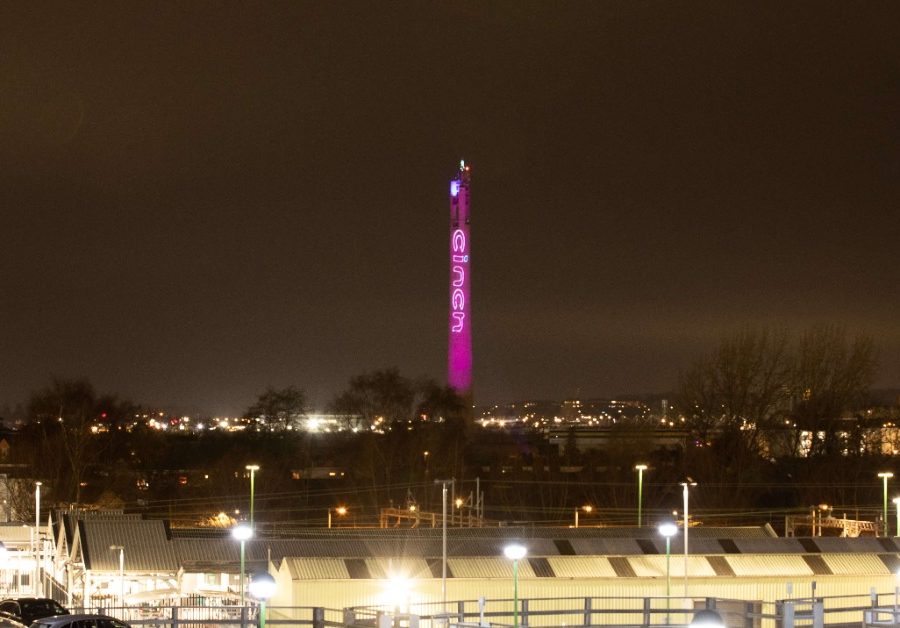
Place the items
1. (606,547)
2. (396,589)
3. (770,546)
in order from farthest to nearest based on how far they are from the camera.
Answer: (770,546) → (606,547) → (396,589)

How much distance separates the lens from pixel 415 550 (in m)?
39.4

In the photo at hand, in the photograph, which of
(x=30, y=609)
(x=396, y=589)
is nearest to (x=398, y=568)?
(x=396, y=589)

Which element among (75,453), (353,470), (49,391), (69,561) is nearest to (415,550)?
(69,561)

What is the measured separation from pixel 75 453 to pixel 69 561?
130ft

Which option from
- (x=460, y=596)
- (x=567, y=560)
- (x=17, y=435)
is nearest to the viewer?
(x=460, y=596)

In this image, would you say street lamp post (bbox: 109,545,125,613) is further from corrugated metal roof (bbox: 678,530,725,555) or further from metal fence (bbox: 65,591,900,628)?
corrugated metal roof (bbox: 678,530,725,555)

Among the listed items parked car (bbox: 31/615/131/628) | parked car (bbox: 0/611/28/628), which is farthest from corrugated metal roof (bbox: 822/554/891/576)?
parked car (bbox: 0/611/28/628)

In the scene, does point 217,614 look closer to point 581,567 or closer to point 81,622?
point 81,622

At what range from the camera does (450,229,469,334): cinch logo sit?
5138 inches

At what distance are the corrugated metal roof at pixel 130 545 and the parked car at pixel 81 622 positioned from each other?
1597cm

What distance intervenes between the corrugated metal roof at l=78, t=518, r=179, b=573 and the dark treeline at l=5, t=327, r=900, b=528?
31599mm

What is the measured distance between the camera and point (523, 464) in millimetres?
99688

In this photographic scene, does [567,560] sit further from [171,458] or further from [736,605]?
[171,458]

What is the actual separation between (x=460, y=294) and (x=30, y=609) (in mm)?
102678
